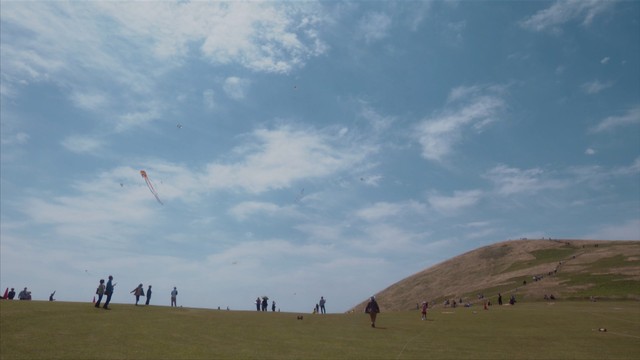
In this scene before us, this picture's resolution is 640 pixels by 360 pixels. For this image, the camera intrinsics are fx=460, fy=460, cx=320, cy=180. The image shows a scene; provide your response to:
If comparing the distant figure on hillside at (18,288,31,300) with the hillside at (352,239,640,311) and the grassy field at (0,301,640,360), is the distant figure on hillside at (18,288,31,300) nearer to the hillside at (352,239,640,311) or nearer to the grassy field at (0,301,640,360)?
the grassy field at (0,301,640,360)

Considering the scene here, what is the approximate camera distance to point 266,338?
23031mm

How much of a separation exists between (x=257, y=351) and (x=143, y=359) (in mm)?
4865

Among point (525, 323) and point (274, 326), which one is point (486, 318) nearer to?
point (525, 323)

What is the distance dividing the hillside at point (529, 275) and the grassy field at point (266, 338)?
171 feet

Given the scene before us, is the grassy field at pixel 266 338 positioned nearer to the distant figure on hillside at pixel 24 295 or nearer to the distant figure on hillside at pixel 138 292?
the distant figure on hillside at pixel 138 292

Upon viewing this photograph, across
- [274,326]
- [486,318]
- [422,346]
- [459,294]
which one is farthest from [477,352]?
[459,294]

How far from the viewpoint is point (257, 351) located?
1911cm

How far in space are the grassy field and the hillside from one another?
5227cm

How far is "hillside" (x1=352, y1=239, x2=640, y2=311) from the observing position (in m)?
77.9

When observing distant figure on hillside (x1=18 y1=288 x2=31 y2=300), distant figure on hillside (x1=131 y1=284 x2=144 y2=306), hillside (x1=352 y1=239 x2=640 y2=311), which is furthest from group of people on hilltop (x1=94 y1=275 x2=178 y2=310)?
hillside (x1=352 y1=239 x2=640 y2=311)

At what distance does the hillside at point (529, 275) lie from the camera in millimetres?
77938

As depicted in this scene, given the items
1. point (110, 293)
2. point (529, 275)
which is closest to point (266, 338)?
point (110, 293)

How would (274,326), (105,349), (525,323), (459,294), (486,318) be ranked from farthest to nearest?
(459,294), (486,318), (525,323), (274,326), (105,349)

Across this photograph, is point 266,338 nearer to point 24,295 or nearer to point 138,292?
point 138,292
